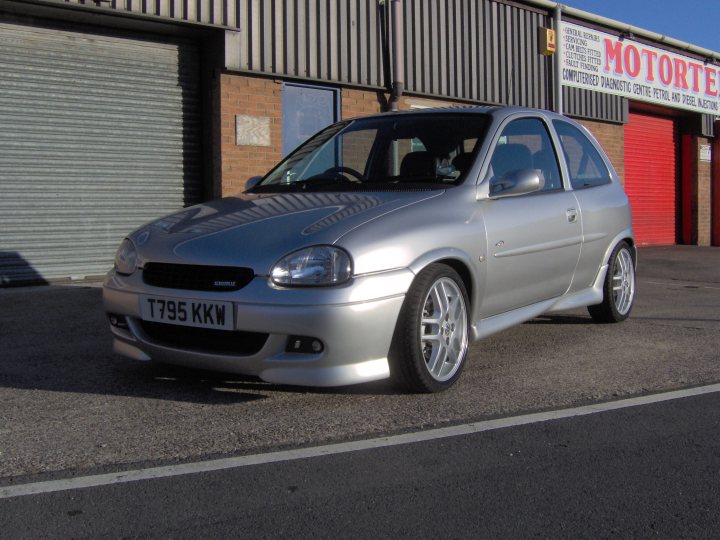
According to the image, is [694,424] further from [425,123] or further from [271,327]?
[425,123]

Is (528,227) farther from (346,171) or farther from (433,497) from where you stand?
(433,497)

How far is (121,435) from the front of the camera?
3.68 meters

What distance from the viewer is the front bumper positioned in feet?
12.6

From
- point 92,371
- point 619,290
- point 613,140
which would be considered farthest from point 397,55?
point 92,371

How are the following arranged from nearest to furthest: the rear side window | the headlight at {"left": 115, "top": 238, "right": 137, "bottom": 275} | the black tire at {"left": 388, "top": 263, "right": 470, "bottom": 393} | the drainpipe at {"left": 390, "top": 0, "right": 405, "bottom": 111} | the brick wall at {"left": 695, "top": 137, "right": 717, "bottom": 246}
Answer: the black tire at {"left": 388, "top": 263, "right": 470, "bottom": 393} < the headlight at {"left": 115, "top": 238, "right": 137, "bottom": 275} < the rear side window < the drainpipe at {"left": 390, "top": 0, "right": 405, "bottom": 111} < the brick wall at {"left": 695, "top": 137, "right": 717, "bottom": 246}

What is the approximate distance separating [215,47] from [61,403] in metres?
7.09

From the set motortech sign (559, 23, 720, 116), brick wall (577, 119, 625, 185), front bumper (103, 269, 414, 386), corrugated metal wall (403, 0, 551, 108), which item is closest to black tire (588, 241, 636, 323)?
front bumper (103, 269, 414, 386)

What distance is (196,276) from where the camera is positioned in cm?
409

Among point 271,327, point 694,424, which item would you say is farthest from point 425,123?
point 694,424

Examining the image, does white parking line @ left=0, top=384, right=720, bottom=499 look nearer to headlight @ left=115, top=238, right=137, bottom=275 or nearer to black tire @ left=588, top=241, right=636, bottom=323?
headlight @ left=115, top=238, right=137, bottom=275

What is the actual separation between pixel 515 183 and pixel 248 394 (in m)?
1.94

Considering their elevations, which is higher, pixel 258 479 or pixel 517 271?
pixel 517 271

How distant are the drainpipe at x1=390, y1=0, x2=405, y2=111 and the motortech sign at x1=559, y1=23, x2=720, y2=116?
4.56m

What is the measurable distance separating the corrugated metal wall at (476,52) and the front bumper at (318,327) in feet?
30.3
